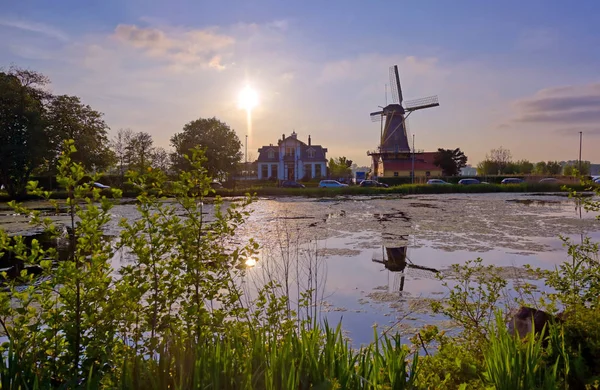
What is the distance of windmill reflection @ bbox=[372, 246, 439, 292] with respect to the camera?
1033cm

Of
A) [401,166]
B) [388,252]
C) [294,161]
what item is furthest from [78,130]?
[401,166]

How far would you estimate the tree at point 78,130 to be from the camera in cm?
4112

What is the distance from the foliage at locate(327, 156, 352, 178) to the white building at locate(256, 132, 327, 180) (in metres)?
4.40

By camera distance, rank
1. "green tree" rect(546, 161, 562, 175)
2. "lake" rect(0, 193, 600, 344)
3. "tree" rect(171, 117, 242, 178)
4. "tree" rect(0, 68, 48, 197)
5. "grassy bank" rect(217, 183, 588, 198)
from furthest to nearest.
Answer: "green tree" rect(546, 161, 562, 175) < "tree" rect(171, 117, 242, 178) < "grassy bank" rect(217, 183, 588, 198) < "tree" rect(0, 68, 48, 197) < "lake" rect(0, 193, 600, 344)

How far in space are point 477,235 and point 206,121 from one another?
44.1 metres

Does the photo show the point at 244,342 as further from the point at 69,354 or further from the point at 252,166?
the point at 252,166

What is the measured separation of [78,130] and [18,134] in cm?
612

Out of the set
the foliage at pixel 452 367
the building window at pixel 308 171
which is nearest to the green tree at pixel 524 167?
the building window at pixel 308 171

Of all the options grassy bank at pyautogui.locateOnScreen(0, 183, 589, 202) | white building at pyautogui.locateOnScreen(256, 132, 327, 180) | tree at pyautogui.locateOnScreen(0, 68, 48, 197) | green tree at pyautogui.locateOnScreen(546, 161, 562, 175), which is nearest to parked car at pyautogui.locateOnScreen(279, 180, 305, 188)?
grassy bank at pyautogui.locateOnScreen(0, 183, 589, 202)

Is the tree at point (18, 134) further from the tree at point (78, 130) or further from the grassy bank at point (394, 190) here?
the grassy bank at point (394, 190)

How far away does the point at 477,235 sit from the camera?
55.9ft

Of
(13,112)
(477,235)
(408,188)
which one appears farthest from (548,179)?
(13,112)

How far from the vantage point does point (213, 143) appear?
5234 cm

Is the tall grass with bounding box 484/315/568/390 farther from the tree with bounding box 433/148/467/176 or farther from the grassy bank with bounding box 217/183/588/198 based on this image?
the tree with bounding box 433/148/467/176
